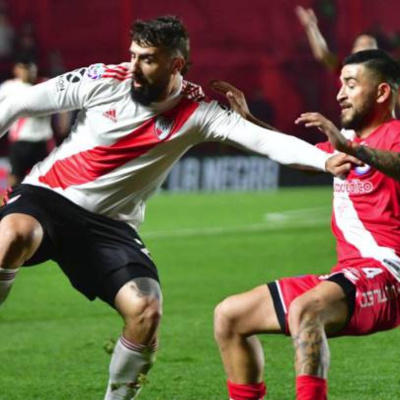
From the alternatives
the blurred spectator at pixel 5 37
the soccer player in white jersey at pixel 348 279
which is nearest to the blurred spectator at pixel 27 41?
the blurred spectator at pixel 5 37

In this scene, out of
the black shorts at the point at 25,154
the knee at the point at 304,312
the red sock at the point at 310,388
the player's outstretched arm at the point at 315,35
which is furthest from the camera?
the black shorts at the point at 25,154

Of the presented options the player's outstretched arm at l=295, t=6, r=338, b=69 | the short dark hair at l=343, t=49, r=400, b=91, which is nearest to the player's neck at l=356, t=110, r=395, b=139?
the short dark hair at l=343, t=49, r=400, b=91

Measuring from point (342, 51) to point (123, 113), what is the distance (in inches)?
660

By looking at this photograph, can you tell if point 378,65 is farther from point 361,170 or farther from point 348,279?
point 348,279

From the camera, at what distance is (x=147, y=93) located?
19.8 ft

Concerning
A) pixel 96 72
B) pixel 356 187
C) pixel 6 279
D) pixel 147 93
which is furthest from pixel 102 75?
pixel 356 187

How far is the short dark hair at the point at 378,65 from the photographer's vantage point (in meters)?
5.88

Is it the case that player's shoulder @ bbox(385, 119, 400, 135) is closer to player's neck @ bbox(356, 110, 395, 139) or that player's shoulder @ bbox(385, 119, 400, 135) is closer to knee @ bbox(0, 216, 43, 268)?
player's neck @ bbox(356, 110, 395, 139)

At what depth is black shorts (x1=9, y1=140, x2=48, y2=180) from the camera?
15.9 metres

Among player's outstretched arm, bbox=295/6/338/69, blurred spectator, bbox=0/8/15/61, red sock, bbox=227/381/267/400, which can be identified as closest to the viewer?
red sock, bbox=227/381/267/400

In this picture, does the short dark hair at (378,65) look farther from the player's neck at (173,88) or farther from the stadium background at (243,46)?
the stadium background at (243,46)

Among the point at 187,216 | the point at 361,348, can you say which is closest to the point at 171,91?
the point at 361,348

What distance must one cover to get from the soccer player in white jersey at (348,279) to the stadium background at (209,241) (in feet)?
4.28

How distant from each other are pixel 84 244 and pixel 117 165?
403 millimetres
